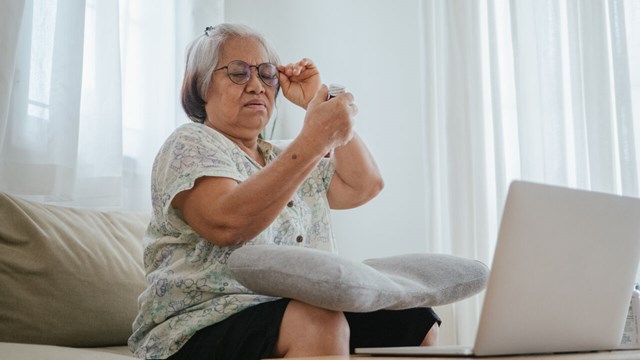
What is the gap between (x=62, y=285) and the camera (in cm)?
160

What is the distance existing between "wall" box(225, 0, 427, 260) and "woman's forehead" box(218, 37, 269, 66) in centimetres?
129

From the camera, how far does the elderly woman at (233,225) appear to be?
1160mm

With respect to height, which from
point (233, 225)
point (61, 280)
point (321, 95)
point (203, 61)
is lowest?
point (61, 280)

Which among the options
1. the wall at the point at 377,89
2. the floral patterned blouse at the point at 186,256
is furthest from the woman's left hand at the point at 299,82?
the wall at the point at 377,89

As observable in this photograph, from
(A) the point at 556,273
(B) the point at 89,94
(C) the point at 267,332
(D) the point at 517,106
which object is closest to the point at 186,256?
(C) the point at 267,332

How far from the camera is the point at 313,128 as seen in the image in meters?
1.29

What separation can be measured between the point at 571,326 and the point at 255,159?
78 centimetres

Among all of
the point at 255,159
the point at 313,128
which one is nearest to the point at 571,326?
the point at 313,128

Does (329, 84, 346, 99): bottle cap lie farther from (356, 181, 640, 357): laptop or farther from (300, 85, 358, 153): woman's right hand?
(356, 181, 640, 357): laptop

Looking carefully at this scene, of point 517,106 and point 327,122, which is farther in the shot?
point 517,106

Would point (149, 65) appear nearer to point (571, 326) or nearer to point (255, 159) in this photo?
point (255, 159)

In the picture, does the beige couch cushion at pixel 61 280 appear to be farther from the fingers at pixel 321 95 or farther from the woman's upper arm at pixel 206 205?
the fingers at pixel 321 95

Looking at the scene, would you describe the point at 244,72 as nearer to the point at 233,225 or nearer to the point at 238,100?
the point at 238,100

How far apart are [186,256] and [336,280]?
0.46 m
